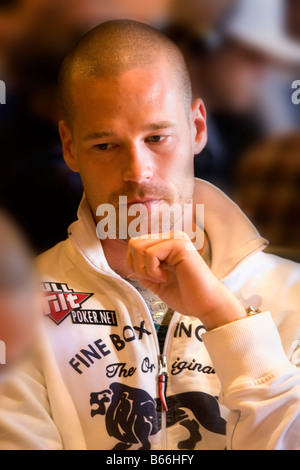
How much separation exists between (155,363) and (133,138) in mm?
342

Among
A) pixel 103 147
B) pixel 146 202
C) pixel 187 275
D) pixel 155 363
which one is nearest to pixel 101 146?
pixel 103 147

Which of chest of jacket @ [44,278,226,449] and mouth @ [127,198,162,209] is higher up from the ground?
mouth @ [127,198,162,209]

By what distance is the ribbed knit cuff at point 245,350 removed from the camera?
0.79 metres

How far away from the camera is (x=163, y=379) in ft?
2.86

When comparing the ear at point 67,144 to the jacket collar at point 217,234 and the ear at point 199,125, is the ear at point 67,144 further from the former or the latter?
Answer: the ear at point 199,125

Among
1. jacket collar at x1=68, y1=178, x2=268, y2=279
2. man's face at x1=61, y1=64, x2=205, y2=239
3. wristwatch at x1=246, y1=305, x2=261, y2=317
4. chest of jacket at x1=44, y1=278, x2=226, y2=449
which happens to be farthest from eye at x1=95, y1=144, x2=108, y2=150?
wristwatch at x1=246, y1=305, x2=261, y2=317

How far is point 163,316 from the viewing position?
93 cm

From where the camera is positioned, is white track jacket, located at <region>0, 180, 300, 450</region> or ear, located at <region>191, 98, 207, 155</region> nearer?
white track jacket, located at <region>0, 180, 300, 450</region>

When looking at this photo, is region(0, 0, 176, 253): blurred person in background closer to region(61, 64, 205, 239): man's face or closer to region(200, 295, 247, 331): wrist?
region(61, 64, 205, 239): man's face

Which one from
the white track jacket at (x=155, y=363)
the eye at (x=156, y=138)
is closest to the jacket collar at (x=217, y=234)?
the white track jacket at (x=155, y=363)

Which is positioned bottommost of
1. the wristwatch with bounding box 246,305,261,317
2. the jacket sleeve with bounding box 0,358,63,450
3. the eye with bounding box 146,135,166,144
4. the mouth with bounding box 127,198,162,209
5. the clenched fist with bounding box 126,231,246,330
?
the jacket sleeve with bounding box 0,358,63,450

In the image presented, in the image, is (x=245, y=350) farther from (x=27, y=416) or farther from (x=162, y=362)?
(x=27, y=416)

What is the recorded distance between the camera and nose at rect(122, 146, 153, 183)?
839 mm

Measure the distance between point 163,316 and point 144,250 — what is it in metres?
0.17
